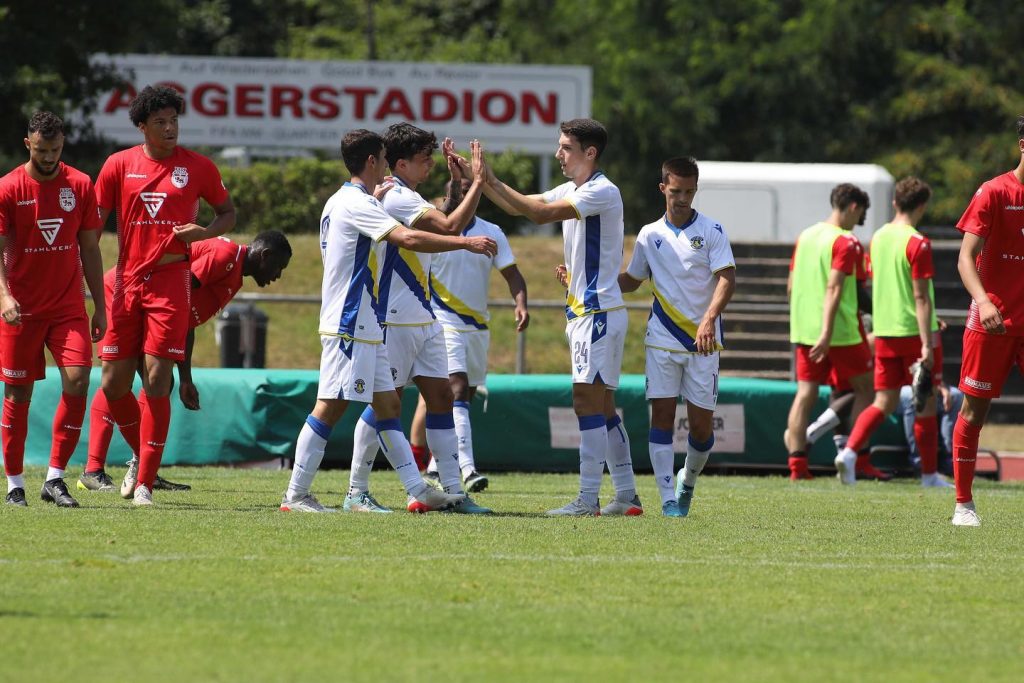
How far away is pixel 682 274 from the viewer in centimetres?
945

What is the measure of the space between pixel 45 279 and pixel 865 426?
264 inches

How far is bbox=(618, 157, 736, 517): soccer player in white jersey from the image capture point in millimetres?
9406

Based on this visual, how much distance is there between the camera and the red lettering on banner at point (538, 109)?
102 feet

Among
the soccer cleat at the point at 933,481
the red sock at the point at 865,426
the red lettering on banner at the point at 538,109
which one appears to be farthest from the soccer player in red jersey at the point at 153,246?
the red lettering on banner at the point at 538,109

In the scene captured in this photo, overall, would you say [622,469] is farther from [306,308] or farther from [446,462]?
[306,308]

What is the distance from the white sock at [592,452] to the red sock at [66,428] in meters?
2.88

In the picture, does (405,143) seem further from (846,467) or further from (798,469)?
(798,469)

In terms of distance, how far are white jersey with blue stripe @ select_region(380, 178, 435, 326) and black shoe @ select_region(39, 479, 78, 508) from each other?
2.05 metres

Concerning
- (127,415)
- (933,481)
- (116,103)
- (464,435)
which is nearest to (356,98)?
(116,103)

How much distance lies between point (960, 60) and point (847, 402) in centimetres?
2807

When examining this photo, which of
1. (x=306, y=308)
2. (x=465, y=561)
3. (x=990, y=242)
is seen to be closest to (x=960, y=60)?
(x=306, y=308)

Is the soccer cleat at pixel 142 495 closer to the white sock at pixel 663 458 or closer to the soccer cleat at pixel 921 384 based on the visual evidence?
the white sock at pixel 663 458

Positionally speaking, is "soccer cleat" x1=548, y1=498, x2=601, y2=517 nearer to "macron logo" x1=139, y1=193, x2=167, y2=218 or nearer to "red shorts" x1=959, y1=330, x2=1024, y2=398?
"red shorts" x1=959, y1=330, x2=1024, y2=398

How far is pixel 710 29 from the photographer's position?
42.2 meters
